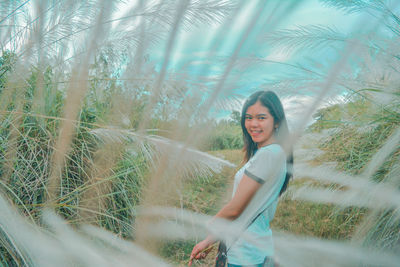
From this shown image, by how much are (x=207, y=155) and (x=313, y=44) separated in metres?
0.19

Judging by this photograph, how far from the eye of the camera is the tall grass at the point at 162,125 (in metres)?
0.22

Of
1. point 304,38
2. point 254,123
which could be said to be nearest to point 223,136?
point 254,123

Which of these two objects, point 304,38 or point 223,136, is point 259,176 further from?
point 304,38

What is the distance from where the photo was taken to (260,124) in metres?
0.30

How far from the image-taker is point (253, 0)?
22 centimetres

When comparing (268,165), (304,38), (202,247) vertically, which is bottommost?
(202,247)

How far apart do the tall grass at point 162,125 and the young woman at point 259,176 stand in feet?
0.05

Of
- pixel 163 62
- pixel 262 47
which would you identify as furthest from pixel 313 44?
pixel 163 62

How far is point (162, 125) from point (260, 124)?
13 cm

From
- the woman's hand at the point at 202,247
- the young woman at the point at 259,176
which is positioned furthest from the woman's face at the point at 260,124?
the woman's hand at the point at 202,247

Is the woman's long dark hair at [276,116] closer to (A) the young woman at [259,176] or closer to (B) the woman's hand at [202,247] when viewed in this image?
(A) the young woman at [259,176]

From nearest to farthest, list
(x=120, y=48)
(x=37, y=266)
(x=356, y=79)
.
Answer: (x=37, y=266), (x=356, y=79), (x=120, y=48)

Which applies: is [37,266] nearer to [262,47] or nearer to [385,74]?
[262,47]

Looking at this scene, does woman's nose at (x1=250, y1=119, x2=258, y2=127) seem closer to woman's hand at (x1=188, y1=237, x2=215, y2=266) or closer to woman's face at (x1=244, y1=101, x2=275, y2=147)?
woman's face at (x1=244, y1=101, x2=275, y2=147)
